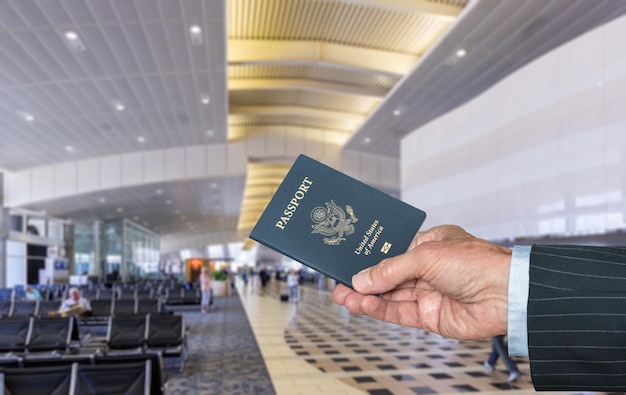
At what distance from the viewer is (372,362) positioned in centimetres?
991

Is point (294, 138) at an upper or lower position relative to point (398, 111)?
upper

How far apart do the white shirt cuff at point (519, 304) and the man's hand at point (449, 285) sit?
0.06m

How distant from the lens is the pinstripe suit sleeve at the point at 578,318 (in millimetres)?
1145

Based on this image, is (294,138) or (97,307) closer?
(97,307)

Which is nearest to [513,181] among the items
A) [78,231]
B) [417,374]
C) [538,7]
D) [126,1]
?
[417,374]

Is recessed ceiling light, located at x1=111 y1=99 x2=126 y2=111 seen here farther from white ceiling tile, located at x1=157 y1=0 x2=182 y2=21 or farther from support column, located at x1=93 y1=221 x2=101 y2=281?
support column, located at x1=93 y1=221 x2=101 y2=281

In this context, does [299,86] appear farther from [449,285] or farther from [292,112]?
[449,285]

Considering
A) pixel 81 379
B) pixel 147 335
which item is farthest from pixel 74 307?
pixel 81 379

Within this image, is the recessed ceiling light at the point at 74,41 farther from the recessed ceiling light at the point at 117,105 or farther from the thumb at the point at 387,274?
the thumb at the point at 387,274

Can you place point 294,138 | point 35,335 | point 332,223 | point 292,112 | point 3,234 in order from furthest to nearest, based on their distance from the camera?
point 294,138
point 3,234
point 292,112
point 35,335
point 332,223

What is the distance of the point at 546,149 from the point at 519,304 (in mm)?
8518

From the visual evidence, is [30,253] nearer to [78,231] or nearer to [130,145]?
[78,231]

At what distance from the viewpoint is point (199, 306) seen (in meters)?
22.6

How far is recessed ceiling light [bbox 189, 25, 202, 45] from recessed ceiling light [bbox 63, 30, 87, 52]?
251 cm
